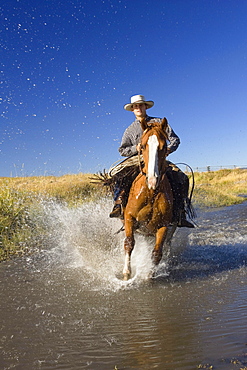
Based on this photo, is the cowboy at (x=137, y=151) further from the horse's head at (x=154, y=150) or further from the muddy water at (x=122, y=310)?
the muddy water at (x=122, y=310)

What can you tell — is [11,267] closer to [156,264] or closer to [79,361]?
[156,264]

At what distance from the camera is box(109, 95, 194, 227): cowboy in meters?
6.43

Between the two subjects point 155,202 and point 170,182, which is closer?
point 155,202

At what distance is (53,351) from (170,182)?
12.4 feet

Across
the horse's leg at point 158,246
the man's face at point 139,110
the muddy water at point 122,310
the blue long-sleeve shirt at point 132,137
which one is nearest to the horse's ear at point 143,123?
the blue long-sleeve shirt at point 132,137

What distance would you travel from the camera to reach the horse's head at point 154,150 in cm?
527

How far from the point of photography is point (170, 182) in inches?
254

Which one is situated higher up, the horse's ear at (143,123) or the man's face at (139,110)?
the man's face at (139,110)

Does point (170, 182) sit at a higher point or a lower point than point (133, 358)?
higher

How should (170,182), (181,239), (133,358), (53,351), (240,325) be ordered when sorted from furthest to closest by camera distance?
(181,239)
(170,182)
(240,325)
(53,351)
(133,358)

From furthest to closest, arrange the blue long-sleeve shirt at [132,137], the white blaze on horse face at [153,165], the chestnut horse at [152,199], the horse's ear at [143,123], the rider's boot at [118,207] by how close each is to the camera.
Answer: the blue long-sleeve shirt at [132,137]
the rider's boot at [118,207]
the horse's ear at [143,123]
the chestnut horse at [152,199]
the white blaze on horse face at [153,165]

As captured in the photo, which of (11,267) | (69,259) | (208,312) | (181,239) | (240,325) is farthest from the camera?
(181,239)

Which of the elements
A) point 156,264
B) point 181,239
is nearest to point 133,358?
point 156,264

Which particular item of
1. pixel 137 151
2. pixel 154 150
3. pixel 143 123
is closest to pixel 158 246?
pixel 154 150
